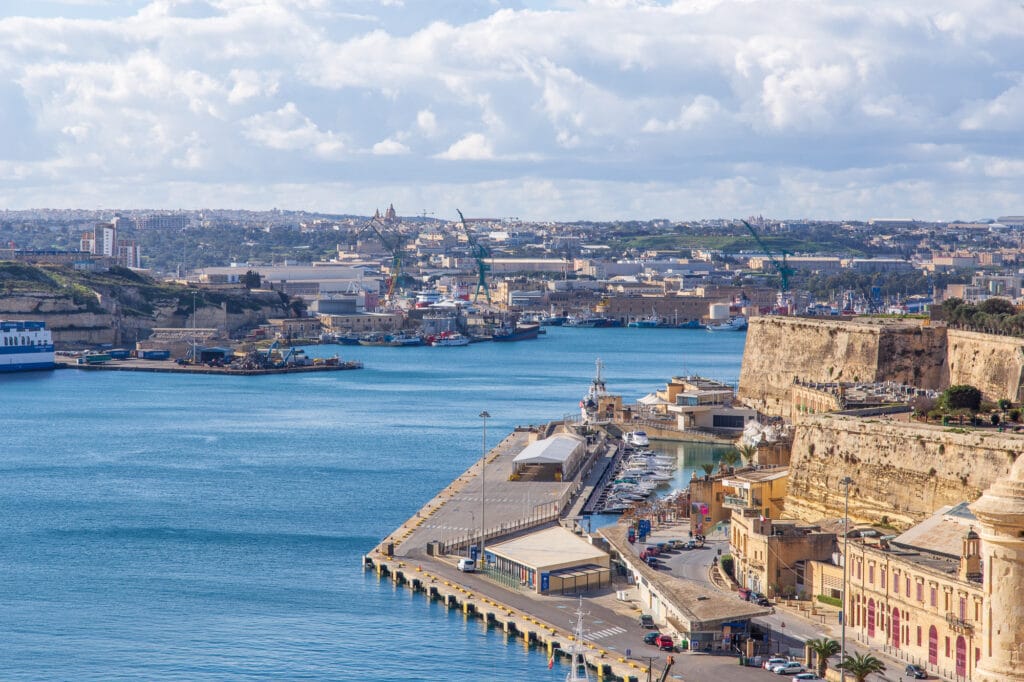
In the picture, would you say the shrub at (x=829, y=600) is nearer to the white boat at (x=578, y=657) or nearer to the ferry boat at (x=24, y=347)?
the white boat at (x=578, y=657)

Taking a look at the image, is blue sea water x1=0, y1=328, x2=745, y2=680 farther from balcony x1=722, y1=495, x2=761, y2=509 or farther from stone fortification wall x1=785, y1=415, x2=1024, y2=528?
stone fortification wall x1=785, y1=415, x2=1024, y2=528

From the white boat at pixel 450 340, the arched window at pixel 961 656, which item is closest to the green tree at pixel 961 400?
the arched window at pixel 961 656

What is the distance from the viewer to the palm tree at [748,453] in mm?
25503

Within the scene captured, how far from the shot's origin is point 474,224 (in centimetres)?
19050

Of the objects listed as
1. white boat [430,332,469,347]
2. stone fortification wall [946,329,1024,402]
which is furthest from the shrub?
white boat [430,332,469,347]

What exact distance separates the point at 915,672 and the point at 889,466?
19.4ft

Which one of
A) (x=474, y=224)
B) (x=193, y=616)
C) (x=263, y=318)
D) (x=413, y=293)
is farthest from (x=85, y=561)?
(x=474, y=224)

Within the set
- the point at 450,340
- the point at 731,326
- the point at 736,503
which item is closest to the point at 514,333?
the point at 450,340

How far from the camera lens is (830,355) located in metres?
33.2

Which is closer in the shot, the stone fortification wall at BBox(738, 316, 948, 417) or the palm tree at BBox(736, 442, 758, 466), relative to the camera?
the palm tree at BBox(736, 442, 758, 466)

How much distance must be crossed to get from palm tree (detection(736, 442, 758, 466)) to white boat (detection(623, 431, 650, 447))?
322 centimetres

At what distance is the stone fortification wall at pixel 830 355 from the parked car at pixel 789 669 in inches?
709

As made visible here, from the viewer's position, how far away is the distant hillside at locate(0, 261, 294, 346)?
63.3 metres

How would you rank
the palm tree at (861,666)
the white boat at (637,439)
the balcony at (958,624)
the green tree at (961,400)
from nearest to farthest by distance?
the palm tree at (861,666) → the balcony at (958,624) → the green tree at (961,400) → the white boat at (637,439)
